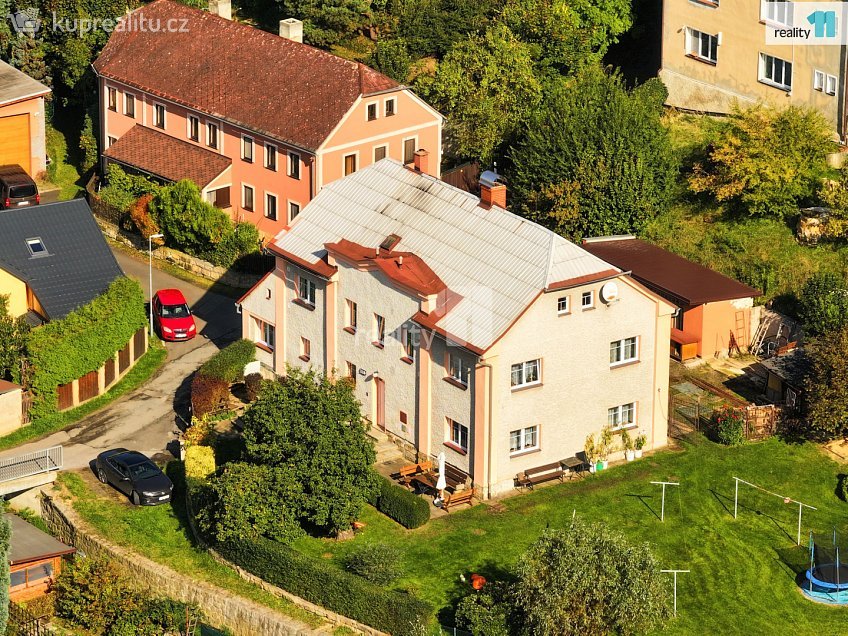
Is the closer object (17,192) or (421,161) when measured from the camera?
(421,161)

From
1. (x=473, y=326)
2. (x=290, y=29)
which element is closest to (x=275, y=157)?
(x=290, y=29)

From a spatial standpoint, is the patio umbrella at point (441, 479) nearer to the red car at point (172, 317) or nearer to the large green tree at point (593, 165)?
the large green tree at point (593, 165)

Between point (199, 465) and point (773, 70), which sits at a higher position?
point (773, 70)

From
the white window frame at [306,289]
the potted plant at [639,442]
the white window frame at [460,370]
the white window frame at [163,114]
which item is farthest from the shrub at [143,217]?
the potted plant at [639,442]

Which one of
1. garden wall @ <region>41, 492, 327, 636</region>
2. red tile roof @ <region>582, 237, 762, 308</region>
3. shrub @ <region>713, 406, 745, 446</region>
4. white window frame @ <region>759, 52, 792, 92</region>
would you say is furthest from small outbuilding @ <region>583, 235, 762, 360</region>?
garden wall @ <region>41, 492, 327, 636</region>

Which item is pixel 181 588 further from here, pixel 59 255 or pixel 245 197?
pixel 245 197

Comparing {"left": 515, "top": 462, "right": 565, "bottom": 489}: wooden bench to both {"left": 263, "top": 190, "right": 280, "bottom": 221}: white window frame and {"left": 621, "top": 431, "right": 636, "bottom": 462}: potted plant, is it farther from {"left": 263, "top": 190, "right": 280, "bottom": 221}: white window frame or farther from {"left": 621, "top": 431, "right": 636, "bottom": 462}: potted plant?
{"left": 263, "top": 190, "right": 280, "bottom": 221}: white window frame
